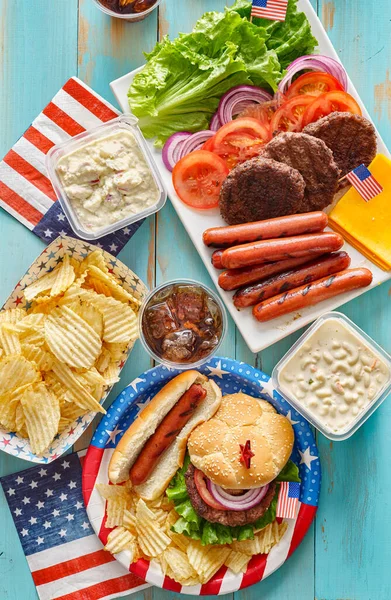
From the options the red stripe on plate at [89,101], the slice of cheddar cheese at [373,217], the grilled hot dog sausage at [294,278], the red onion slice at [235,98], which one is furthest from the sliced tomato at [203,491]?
the red stripe on plate at [89,101]

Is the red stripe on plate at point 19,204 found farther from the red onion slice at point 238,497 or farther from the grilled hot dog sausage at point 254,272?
the red onion slice at point 238,497

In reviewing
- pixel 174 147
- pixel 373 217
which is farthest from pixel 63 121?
pixel 373 217

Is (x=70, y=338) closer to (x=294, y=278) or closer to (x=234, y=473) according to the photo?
(x=234, y=473)

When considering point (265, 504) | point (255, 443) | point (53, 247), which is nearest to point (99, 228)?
point (53, 247)

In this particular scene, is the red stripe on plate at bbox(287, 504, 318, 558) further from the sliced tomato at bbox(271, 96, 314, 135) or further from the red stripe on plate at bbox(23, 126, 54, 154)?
the red stripe on plate at bbox(23, 126, 54, 154)

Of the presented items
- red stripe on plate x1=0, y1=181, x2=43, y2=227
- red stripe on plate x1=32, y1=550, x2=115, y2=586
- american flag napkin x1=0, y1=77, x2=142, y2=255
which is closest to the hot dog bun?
red stripe on plate x1=32, y1=550, x2=115, y2=586

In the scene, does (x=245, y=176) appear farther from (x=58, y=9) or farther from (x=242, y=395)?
(x=58, y=9)

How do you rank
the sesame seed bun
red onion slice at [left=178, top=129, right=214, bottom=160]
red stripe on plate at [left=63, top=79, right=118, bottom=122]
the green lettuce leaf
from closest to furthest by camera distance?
the sesame seed bun
the green lettuce leaf
red onion slice at [left=178, top=129, right=214, bottom=160]
red stripe on plate at [left=63, top=79, right=118, bottom=122]
